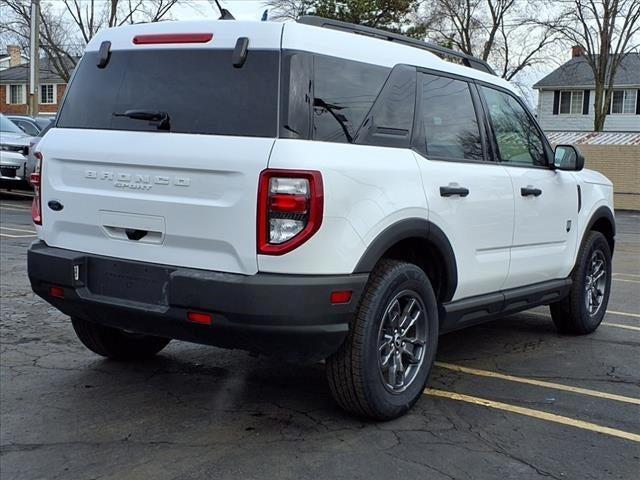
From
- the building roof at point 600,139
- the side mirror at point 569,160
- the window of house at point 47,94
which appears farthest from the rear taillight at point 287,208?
the window of house at point 47,94

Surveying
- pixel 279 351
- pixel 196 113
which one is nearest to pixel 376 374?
pixel 279 351

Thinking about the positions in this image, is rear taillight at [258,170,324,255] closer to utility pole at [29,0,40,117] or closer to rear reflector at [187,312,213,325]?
rear reflector at [187,312,213,325]

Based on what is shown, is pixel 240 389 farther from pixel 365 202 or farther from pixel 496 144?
pixel 496 144

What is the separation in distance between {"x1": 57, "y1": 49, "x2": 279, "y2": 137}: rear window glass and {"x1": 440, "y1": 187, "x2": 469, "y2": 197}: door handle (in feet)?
3.95

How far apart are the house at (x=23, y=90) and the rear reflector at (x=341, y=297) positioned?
54.7m

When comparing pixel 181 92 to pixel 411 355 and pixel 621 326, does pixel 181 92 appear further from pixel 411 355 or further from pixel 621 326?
pixel 621 326

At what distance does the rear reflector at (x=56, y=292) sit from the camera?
13.2 feet

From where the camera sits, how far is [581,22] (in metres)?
35.2

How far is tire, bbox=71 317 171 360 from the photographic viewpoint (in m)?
4.88

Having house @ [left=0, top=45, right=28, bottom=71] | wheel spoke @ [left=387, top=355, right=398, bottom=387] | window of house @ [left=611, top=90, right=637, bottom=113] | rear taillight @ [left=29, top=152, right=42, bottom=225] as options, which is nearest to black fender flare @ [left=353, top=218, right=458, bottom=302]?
wheel spoke @ [left=387, top=355, right=398, bottom=387]

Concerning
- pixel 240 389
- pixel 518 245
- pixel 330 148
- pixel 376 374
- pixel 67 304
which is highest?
pixel 330 148

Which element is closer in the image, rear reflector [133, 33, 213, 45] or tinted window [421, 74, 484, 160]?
rear reflector [133, 33, 213, 45]

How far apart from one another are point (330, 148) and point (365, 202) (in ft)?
1.07

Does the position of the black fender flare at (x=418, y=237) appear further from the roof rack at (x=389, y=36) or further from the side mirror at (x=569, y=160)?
the side mirror at (x=569, y=160)
